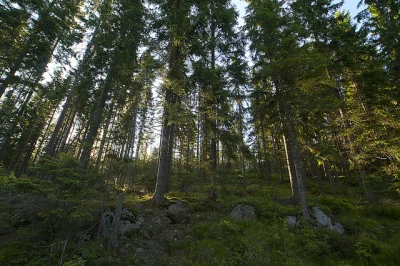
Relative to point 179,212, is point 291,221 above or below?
below

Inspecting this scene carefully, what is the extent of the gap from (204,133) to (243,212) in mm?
4833

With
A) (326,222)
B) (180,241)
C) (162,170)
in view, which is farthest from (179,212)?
(326,222)

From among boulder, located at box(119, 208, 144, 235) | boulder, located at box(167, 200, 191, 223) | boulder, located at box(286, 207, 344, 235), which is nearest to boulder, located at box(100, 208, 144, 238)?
boulder, located at box(119, 208, 144, 235)

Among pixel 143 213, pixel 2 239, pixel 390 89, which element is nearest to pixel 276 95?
pixel 390 89

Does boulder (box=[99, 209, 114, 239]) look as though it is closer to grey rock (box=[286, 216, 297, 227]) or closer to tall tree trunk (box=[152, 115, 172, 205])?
tall tree trunk (box=[152, 115, 172, 205])

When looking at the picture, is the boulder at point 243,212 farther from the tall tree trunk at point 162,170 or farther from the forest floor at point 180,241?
the tall tree trunk at point 162,170

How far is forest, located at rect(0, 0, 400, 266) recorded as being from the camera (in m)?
6.09

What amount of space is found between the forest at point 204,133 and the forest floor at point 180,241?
0.16 ft

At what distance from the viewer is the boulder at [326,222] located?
797 centimetres

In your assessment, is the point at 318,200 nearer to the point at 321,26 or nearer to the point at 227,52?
the point at 227,52

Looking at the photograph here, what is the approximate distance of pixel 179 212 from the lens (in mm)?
8680

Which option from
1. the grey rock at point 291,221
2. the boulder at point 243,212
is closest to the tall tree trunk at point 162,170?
the boulder at point 243,212

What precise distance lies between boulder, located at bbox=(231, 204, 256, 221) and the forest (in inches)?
2.8

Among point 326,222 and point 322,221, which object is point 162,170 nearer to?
point 322,221
